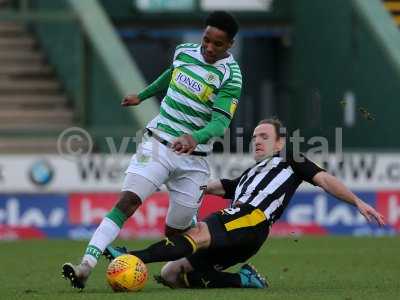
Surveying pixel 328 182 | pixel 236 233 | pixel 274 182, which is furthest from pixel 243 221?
pixel 328 182

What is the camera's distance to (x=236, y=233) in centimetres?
919

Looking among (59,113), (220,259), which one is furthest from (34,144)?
(220,259)

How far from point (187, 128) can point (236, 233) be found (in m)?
0.84

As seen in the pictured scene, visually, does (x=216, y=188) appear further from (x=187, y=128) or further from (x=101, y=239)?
(x=101, y=239)

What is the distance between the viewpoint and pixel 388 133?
69.2 feet

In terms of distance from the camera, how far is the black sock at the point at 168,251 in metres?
8.91

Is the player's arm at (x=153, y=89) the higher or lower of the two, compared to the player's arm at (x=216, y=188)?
higher

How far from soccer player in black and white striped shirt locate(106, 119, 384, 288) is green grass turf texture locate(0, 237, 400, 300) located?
249 mm

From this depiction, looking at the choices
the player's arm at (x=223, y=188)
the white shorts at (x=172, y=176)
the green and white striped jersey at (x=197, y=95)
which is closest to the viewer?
the white shorts at (x=172, y=176)

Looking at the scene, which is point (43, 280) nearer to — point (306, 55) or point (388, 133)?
point (388, 133)

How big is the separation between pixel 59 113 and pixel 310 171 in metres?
12.3

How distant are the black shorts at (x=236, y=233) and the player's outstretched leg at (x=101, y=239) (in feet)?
1.98

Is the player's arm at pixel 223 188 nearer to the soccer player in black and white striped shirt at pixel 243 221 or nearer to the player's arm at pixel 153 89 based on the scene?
the soccer player in black and white striped shirt at pixel 243 221

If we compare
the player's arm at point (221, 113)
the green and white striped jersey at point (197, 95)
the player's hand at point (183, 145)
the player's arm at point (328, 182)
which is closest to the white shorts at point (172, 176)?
the green and white striped jersey at point (197, 95)
